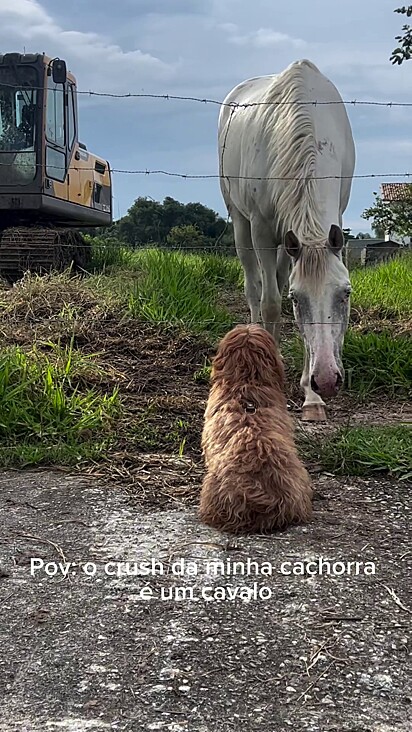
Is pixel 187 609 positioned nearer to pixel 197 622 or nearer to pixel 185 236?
pixel 197 622

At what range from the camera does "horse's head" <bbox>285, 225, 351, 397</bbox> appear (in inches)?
141

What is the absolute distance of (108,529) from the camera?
2.78 metres

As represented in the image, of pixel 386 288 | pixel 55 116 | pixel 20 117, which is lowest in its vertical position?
pixel 386 288

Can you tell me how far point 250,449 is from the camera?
269 centimetres

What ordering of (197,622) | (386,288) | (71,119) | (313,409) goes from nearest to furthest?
(197,622) → (313,409) → (386,288) → (71,119)

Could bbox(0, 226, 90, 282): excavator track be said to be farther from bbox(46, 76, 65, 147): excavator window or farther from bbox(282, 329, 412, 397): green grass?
bbox(282, 329, 412, 397): green grass

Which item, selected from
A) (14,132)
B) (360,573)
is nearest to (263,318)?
(360,573)

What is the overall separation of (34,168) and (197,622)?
24.5ft

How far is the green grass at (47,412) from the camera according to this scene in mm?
3600

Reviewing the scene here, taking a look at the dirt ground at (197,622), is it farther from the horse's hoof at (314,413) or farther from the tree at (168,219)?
the tree at (168,219)

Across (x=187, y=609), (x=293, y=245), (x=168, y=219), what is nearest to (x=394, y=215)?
(x=168, y=219)

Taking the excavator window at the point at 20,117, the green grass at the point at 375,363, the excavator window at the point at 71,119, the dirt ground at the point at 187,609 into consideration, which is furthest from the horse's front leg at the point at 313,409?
the excavator window at the point at 71,119

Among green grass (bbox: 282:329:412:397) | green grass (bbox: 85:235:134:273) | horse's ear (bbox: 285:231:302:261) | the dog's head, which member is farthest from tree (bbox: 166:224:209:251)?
the dog's head

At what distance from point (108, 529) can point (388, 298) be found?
15.1ft
